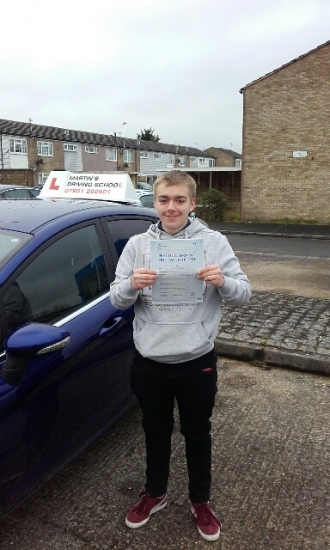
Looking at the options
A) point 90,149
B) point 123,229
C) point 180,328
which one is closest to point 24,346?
point 180,328

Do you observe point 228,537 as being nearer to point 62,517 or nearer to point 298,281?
point 62,517

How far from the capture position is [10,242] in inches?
95.6

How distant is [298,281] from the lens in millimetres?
7941

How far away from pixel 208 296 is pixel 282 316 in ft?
12.1

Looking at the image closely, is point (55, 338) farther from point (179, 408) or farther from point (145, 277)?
point (179, 408)

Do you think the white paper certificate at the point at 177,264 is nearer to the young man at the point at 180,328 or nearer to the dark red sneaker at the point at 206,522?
the young man at the point at 180,328

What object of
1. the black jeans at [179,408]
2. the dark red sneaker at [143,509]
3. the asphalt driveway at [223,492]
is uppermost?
the black jeans at [179,408]

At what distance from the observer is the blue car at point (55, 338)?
2002 mm

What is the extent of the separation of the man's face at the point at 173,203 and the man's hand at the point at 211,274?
292 millimetres

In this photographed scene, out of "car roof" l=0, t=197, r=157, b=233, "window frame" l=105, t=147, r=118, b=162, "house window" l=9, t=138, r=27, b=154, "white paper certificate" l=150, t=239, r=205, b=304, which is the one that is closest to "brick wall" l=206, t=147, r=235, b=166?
"window frame" l=105, t=147, r=118, b=162

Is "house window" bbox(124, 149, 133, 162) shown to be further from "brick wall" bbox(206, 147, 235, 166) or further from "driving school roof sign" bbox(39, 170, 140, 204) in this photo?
"driving school roof sign" bbox(39, 170, 140, 204)

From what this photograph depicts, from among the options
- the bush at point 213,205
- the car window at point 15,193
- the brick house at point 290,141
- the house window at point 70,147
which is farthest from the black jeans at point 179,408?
the house window at point 70,147

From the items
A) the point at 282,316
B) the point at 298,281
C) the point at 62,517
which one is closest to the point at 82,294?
the point at 62,517

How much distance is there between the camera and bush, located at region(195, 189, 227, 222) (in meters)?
20.1
